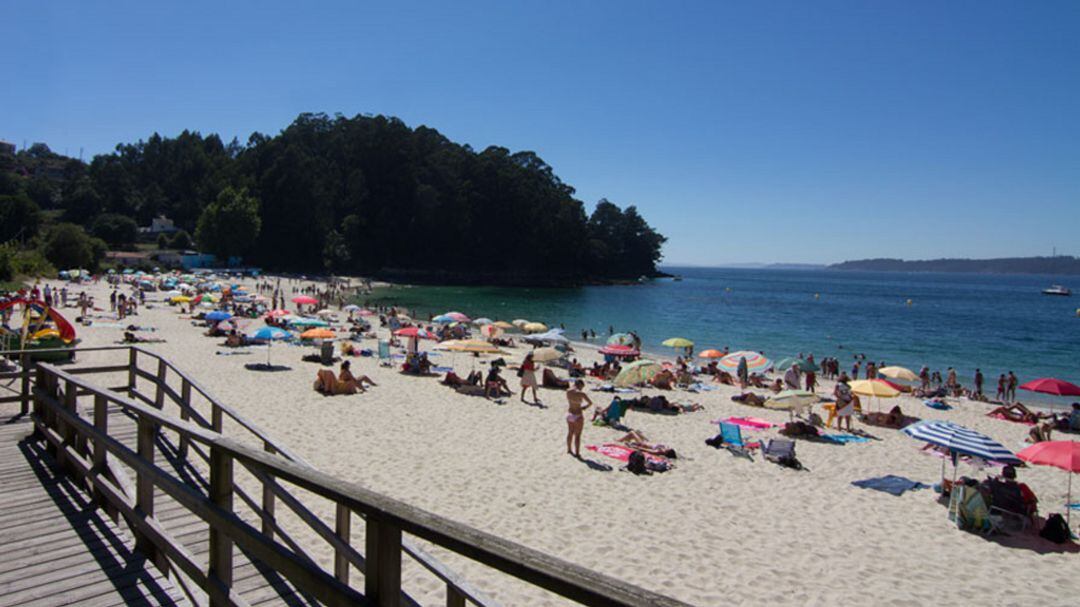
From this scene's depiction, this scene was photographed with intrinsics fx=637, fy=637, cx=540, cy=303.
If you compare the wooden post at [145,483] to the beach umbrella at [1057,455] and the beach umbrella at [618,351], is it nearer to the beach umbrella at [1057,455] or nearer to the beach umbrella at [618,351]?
the beach umbrella at [1057,455]

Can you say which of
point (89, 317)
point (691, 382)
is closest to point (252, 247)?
point (89, 317)

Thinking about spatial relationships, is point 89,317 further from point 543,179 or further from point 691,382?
point 543,179

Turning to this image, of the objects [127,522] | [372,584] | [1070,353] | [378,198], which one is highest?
[378,198]

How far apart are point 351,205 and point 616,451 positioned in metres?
84.3

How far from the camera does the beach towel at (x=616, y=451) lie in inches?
469

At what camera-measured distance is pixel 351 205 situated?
90.1 metres

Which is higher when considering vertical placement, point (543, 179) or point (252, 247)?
point (543, 179)

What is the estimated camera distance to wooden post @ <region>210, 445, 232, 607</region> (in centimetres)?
274

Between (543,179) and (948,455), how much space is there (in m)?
96.9

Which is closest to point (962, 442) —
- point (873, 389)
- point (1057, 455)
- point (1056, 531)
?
point (1057, 455)

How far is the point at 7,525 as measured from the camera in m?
4.35

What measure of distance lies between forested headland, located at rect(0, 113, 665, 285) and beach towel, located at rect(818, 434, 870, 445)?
7408 cm

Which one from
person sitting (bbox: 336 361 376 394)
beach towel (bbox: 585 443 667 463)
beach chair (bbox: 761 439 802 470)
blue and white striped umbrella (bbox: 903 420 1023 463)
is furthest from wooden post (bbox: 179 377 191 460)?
blue and white striped umbrella (bbox: 903 420 1023 463)

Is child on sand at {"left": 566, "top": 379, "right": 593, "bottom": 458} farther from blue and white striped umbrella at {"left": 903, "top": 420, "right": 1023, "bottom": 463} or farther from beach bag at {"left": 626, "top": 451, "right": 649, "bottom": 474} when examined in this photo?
blue and white striped umbrella at {"left": 903, "top": 420, "right": 1023, "bottom": 463}
